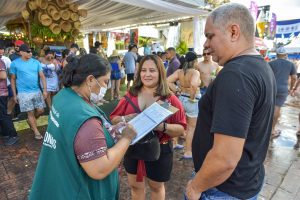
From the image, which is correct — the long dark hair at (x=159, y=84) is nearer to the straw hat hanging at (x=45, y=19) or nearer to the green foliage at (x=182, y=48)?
the straw hat hanging at (x=45, y=19)

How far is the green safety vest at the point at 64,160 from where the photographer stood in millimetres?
1293

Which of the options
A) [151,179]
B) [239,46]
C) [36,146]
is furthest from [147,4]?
[239,46]

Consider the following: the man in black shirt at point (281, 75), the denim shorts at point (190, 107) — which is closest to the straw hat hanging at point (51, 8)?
the denim shorts at point (190, 107)

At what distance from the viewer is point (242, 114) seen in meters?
1.11

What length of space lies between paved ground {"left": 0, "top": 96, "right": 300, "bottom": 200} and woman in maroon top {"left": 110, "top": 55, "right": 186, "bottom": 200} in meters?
0.74

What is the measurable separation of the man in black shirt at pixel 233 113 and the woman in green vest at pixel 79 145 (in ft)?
1.64

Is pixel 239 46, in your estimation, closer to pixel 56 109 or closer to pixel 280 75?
pixel 56 109

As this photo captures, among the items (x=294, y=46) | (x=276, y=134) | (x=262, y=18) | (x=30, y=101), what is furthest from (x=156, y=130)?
(x=262, y=18)

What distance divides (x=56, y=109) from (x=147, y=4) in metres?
5.59

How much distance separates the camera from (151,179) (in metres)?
2.32

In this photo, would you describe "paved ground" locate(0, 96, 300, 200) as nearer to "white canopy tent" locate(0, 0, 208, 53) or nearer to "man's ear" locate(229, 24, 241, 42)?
"man's ear" locate(229, 24, 241, 42)

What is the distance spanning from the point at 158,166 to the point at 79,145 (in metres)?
1.17

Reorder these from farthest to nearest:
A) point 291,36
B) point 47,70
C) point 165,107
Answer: point 291,36 → point 47,70 → point 165,107

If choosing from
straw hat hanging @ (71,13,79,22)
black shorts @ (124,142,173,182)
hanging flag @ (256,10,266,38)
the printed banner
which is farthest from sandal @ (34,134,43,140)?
hanging flag @ (256,10,266,38)
